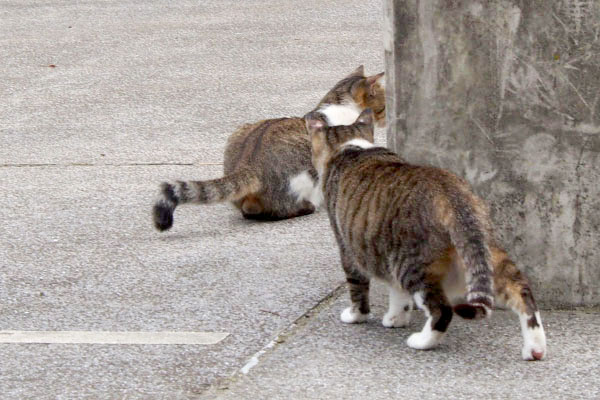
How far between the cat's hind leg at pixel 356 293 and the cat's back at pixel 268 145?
1.91 metres

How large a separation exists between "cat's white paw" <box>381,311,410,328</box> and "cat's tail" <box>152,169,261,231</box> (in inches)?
67.2

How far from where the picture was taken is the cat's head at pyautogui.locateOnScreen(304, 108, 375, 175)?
534 cm

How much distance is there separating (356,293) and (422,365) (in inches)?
23.1

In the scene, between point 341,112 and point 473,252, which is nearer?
point 473,252

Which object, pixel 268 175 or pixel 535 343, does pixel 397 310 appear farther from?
pixel 268 175

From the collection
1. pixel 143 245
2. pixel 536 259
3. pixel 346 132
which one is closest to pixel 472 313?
pixel 536 259

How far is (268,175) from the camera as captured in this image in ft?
21.7

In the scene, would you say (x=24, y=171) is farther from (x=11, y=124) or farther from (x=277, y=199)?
(x=277, y=199)

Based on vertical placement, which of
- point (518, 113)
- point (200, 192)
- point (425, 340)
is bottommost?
point (425, 340)

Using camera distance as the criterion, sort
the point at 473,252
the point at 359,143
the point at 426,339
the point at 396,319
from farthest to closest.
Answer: the point at 359,143, the point at 396,319, the point at 426,339, the point at 473,252

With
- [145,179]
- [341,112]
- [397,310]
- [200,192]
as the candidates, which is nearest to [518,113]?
[397,310]

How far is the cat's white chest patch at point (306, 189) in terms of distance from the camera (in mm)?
6609

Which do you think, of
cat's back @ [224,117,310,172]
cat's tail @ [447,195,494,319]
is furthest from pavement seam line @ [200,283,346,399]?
cat's back @ [224,117,310,172]

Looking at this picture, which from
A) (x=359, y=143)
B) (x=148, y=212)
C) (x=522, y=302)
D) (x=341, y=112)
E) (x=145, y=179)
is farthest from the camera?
(x=145, y=179)
